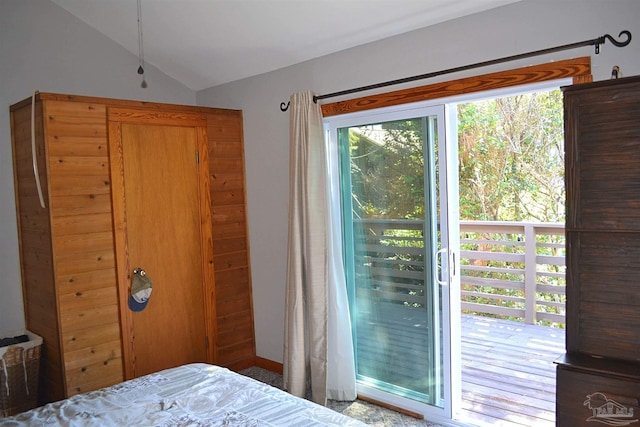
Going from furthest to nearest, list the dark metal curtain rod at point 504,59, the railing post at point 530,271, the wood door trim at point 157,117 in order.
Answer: the railing post at point 530,271
the wood door trim at point 157,117
the dark metal curtain rod at point 504,59

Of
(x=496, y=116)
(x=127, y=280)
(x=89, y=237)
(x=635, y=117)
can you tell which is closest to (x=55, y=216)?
(x=89, y=237)

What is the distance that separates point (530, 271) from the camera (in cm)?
449

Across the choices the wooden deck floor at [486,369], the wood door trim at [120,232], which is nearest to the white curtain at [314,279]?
the wooden deck floor at [486,369]

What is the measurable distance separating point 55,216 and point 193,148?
1054 mm

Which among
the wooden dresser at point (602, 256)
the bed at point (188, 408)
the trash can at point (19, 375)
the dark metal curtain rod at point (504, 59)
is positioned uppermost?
the dark metal curtain rod at point (504, 59)

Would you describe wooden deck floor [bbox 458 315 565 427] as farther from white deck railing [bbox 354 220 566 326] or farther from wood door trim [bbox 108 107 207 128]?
wood door trim [bbox 108 107 207 128]

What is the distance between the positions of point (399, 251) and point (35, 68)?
9.29 ft

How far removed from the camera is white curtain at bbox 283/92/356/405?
10.4 feet

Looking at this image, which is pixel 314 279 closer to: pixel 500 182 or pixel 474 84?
pixel 474 84

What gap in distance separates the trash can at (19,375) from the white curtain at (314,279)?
1.56 meters

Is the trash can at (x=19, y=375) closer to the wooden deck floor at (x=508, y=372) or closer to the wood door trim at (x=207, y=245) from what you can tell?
the wood door trim at (x=207, y=245)

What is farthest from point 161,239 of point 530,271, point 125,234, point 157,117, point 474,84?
point 530,271

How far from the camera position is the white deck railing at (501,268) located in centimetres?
320

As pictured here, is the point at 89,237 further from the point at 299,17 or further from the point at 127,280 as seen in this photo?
the point at 299,17
